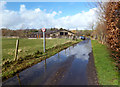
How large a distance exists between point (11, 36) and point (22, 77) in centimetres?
4633

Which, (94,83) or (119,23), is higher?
(119,23)

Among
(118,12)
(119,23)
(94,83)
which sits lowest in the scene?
(94,83)

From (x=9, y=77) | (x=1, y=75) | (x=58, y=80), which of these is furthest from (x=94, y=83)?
(x=1, y=75)

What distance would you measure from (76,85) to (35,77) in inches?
76.2

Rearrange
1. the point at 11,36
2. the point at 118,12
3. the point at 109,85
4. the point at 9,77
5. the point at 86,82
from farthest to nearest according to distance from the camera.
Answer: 1. the point at 11,36
2. the point at 118,12
3. the point at 9,77
4. the point at 86,82
5. the point at 109,85

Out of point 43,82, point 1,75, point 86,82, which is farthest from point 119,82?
point 1,75

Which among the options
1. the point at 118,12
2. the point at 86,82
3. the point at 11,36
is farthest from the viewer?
the point at 11,36

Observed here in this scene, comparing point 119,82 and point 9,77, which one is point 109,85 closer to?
point 119,82

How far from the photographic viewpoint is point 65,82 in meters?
3.37

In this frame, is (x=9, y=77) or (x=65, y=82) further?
(x=9, y=77)

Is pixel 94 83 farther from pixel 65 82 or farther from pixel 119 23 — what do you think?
pixel 119 23

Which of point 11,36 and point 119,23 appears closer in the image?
point 119,23

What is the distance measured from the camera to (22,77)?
379 cm

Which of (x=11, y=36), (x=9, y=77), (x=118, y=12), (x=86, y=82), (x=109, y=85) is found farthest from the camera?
(x=11, y=36)
